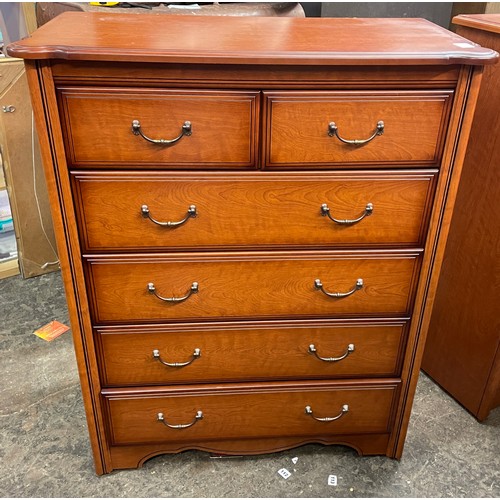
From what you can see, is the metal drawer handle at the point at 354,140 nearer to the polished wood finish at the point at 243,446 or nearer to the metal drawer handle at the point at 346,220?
the metal drawer handle at the point at 346,220

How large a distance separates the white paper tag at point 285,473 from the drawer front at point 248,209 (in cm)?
74

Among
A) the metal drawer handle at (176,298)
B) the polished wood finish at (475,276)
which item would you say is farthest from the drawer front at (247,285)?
the polished wood finish at (475,276)

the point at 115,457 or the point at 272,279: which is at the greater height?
the point at 272,279

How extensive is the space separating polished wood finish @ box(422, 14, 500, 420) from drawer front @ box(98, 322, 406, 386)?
1.33 feet

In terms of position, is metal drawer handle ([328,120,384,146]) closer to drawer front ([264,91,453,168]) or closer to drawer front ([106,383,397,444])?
drawer front ([264,91,453,168])

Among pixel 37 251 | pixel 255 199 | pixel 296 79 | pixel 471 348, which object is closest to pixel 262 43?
pixel 296 79

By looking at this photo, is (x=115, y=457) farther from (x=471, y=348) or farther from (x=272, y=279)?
(x=471, y=348)

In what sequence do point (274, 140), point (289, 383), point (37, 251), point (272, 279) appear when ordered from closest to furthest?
point (274, 140) < point (272, 279) < point (289, 383) < point (37, 251)

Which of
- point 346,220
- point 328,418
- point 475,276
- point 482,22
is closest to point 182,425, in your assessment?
point 328,418

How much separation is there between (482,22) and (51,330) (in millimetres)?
1814

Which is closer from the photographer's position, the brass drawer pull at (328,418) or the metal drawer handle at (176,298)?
the metal drawer handle at (176,298)

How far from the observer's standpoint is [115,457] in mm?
1550

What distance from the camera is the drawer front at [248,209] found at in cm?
115

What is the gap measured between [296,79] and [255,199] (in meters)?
0.27
